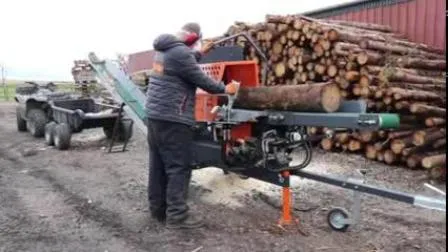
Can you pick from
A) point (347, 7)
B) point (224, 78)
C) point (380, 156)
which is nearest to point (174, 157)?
point (224, 78)

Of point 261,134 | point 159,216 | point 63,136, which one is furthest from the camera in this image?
point 63,136

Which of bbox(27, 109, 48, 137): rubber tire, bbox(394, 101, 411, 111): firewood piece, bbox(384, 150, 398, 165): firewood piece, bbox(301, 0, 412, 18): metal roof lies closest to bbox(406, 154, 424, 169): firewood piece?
bbox(384, 150, 398, 165): firewood piece

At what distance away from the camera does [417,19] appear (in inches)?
427

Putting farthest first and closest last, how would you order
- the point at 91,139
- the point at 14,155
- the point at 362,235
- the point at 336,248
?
the point at 91,139 → the point at 14,155 → the point at 362,235 → the point at 336,248

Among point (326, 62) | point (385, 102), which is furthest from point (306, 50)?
point (385, 102)

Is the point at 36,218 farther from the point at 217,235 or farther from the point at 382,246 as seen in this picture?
the point at 382,246

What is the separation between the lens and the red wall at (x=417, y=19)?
10.5 metres

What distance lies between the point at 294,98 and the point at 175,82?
1126mm

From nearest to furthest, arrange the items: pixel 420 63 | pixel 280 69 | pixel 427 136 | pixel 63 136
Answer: pixel 427 136
pixel 420 63
pixel 280 69
pixel 63 136

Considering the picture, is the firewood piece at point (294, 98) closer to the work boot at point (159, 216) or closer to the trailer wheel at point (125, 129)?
the work boot at point (159, 216)

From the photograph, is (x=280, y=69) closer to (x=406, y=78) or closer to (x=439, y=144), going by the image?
(x=406, y=78)

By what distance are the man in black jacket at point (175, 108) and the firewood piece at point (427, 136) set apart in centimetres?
411

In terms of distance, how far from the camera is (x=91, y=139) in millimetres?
12734

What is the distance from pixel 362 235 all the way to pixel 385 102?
4.09m
